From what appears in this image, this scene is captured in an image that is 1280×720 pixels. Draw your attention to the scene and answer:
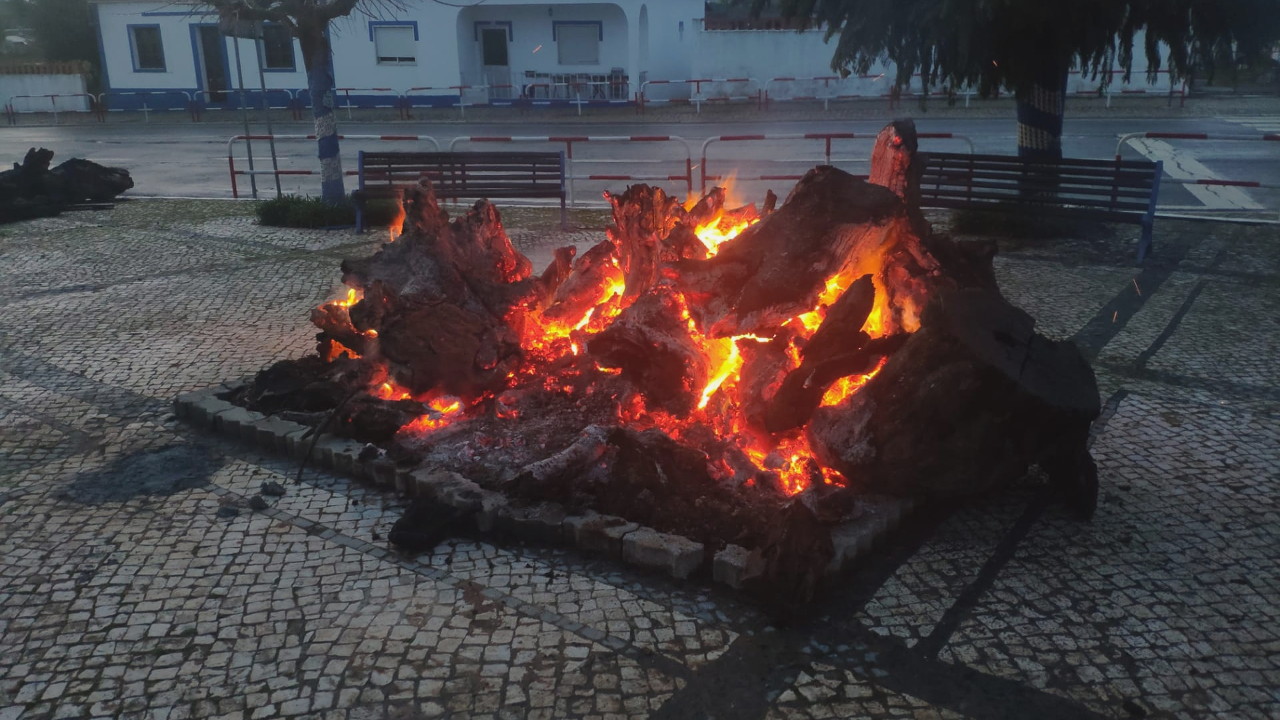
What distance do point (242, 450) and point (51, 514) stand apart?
111 centimetres

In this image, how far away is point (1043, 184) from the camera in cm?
1130

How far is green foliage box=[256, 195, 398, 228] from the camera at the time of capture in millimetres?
13641

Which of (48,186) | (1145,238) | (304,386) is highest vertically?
(48,186)

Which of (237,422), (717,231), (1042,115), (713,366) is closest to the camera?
(713,366)

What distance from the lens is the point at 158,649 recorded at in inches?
154

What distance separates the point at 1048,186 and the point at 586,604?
363 inches

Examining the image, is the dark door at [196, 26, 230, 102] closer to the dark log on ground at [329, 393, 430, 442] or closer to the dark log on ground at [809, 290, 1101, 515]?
the dark log on ground at [329, 393, 430, 442]

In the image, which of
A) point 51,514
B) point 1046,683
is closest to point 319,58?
point 51,514

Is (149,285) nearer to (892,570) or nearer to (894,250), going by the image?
(894,250)

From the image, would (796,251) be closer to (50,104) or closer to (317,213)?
(317,213)

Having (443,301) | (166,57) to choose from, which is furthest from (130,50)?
(443,301)

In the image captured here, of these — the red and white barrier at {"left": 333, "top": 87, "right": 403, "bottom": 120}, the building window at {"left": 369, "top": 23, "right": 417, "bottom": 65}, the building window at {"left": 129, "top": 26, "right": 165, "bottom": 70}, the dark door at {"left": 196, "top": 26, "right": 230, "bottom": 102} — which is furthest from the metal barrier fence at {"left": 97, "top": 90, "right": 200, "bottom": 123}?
the building window at {"left": 369, "top": 23, "right": 417, "bottom": 65}

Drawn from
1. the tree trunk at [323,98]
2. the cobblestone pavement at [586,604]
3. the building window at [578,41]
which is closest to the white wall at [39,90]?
the building window at [578,41]

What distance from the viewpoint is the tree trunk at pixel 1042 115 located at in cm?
1203
